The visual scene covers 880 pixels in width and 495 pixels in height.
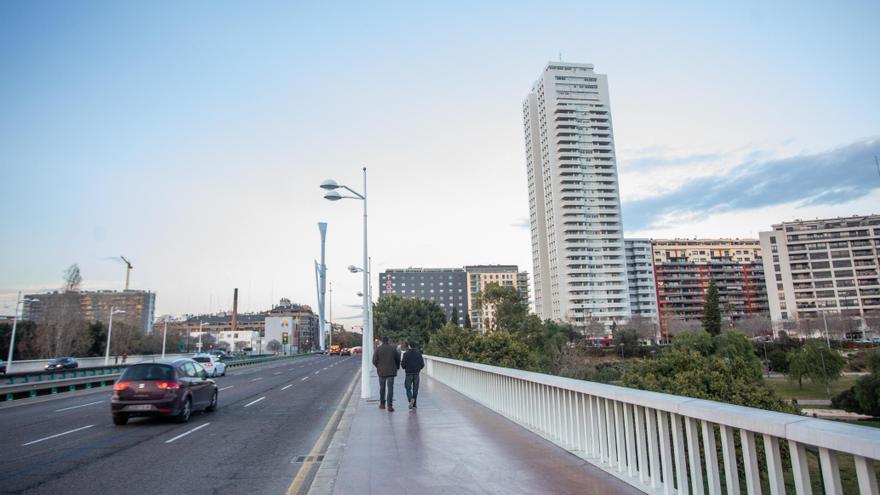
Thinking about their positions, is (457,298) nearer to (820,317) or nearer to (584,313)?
(584,313)

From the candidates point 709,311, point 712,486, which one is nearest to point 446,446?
point 712,486

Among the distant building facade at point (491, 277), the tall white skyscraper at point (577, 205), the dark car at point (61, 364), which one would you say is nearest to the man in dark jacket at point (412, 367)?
the dark car at point (61, 364)

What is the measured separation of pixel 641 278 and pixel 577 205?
34865mm

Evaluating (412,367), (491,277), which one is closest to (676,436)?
(412,367)

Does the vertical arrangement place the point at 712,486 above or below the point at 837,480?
below

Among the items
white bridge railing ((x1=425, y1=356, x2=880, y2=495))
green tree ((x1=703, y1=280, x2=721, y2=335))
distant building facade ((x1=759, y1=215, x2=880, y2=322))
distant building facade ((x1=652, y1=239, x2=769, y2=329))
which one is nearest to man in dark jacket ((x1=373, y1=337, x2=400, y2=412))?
white bridge railing ((x1=425, y1=356, x2=880, y2=495))

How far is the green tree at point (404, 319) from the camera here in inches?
2751

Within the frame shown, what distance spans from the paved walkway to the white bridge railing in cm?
27

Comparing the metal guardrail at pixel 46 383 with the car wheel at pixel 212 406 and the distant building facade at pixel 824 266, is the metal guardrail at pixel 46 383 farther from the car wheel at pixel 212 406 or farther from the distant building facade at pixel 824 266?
the distant building facade at pixel 824 266

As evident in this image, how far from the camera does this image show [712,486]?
12.9 feet

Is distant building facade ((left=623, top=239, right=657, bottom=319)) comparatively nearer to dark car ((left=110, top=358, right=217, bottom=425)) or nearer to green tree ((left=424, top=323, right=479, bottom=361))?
green tree ((left=424, top=323, right=479, bottom=361))

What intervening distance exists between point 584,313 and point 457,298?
88978 mm

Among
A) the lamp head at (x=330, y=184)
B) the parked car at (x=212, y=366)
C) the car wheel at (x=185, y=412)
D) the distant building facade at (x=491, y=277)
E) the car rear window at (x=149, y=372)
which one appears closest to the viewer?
the car rear window at (x=149, y=372)

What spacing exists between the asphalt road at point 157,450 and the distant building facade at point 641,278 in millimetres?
129039
